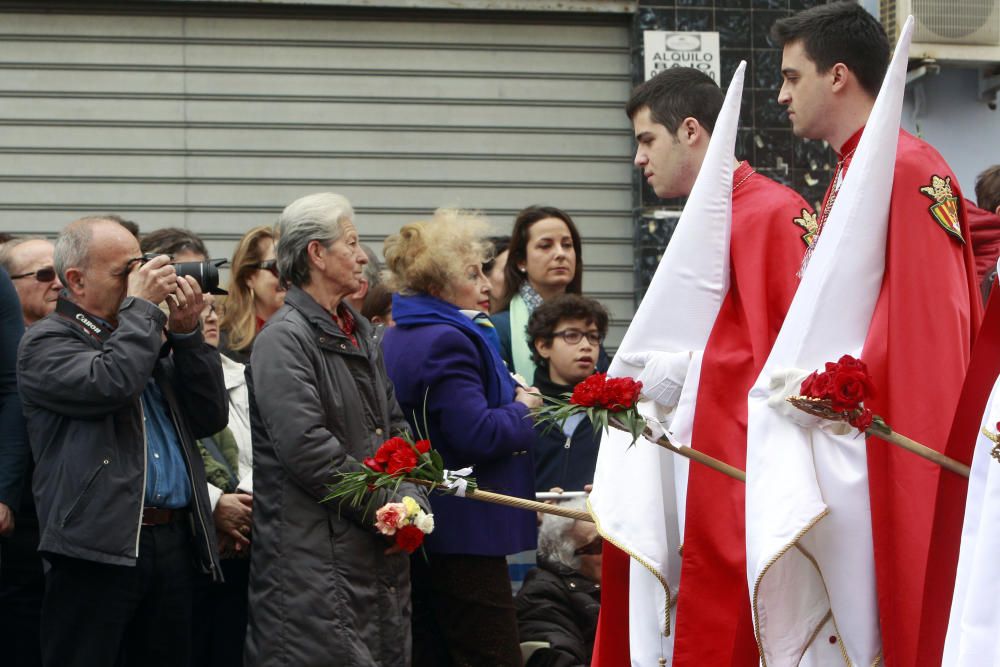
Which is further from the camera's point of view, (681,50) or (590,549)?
(681,50)

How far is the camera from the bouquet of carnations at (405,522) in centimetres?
437

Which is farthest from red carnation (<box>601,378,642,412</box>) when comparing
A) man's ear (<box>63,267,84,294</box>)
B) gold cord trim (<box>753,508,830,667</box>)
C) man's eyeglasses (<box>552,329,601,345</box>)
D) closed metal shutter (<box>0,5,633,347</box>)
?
closed metal shutter (<box>0,5,633,347</box>)

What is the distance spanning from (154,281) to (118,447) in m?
0.54

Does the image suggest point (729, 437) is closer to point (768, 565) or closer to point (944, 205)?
point (768, 565)

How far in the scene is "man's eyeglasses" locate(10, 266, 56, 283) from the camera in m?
5.84

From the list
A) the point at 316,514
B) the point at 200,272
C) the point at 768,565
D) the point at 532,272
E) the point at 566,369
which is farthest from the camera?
the point at 532,272

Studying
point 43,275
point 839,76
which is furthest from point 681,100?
point 43,275

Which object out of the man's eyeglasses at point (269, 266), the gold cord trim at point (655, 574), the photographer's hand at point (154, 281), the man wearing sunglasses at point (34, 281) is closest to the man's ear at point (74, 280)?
the photographer's hand at point (154, 281)

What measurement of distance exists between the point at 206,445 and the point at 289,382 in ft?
3.30

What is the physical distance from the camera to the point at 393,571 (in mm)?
4996

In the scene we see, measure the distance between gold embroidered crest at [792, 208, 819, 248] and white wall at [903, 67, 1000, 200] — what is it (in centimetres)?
646

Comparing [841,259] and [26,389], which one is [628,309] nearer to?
[26,389]

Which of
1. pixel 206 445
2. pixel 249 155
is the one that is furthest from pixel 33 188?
pixel 206 445

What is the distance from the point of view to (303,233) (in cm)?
525
